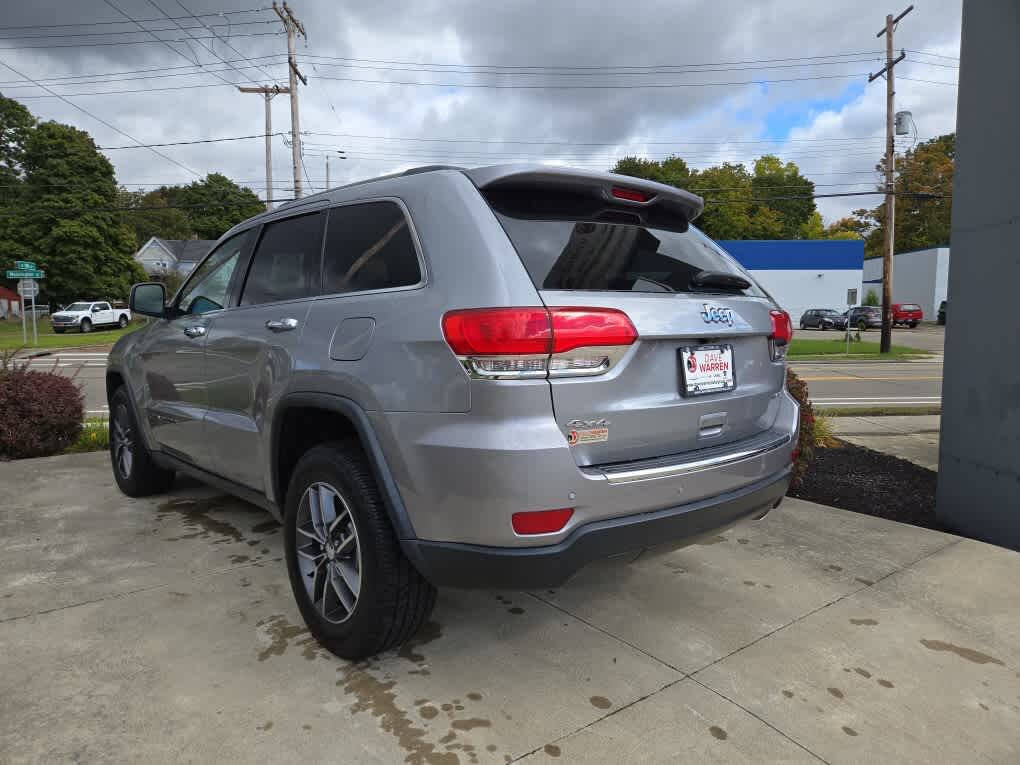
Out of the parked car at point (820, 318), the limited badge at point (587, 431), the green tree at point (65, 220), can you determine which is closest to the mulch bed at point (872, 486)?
the limited badge at point (587, 431)

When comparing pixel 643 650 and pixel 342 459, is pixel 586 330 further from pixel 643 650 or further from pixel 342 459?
pixel 643 650

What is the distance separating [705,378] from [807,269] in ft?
146

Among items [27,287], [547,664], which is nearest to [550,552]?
[547,664]

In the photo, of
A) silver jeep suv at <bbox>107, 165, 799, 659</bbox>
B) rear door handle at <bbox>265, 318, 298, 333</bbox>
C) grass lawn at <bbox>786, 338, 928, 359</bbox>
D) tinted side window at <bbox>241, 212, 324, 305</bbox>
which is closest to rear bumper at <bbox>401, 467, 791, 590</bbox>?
silver jeep suv at <bbox>107, 165, 799, 659</bbox>

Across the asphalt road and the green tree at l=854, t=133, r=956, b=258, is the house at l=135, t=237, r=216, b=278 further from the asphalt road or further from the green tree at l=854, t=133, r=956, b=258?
the green tree at l=854, t=133, r=956, b=258

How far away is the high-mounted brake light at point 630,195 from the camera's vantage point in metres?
2.56

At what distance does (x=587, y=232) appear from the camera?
8.06ft

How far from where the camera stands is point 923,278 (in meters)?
48.9

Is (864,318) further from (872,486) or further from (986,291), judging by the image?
(986,291)

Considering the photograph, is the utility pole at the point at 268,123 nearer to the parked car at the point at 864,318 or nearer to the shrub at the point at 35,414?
the shrub at the point at 35,414

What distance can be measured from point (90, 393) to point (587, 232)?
1333 cm

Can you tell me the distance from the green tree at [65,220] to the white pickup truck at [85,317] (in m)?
7.33

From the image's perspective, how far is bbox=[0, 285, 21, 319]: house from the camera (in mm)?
57781

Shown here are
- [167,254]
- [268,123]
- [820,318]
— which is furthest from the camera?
[167,254]
